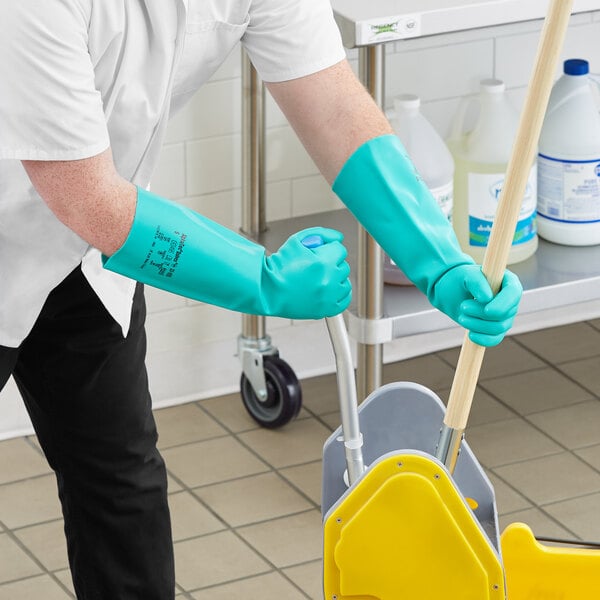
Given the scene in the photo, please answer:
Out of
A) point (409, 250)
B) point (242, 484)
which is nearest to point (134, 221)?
point (409, 250)

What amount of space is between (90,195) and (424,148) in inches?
46.7

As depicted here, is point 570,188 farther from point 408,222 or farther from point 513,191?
point 513,191

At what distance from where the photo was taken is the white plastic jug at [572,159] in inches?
106

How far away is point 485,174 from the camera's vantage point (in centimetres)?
264

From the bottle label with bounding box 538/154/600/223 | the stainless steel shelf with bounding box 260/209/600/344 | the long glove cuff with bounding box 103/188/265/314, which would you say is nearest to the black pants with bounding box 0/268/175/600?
the long glove cuff with bounding box 103/188/265/314

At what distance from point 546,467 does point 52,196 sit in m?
1.46

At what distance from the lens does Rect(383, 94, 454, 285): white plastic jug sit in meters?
2.58

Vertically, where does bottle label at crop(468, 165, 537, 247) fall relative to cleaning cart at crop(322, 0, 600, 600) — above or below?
below

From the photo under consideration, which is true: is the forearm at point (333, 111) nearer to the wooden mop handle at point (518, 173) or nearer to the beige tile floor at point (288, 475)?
the wooden mop handle at point (518, 173)

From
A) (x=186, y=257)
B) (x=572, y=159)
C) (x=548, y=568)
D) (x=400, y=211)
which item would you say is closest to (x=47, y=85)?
(x=186, y=257)

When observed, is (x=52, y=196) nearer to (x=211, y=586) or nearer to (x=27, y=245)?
(x=27, y=245)

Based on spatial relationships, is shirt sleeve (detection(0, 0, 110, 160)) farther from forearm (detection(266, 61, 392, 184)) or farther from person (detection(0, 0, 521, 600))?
forearm (detection(266, 61, 392, 184))

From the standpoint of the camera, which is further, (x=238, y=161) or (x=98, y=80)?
(x=238, y=161)

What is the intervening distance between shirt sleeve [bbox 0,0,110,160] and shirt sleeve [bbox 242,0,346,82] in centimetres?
28
